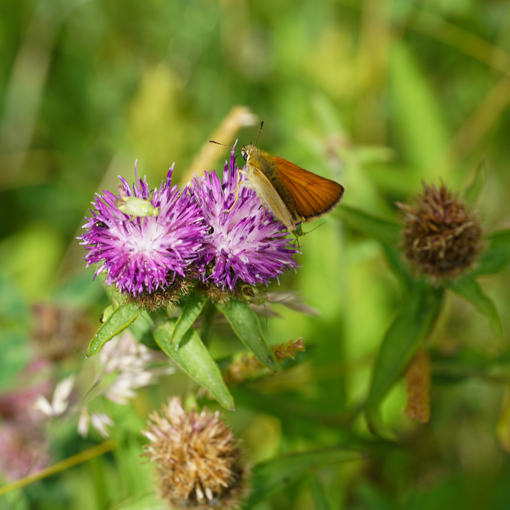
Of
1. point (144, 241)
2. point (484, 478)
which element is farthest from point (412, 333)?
point (484, 478)

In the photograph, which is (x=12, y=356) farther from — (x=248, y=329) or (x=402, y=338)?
(x=402, y=338)

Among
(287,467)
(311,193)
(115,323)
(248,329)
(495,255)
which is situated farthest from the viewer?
(495,255)

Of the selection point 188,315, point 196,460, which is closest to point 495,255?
point 188,315

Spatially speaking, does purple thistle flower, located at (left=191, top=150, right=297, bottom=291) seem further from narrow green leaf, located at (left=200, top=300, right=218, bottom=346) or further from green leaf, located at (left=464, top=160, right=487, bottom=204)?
green leaf, located at (left=464, top=160, right=487, bottom=204)

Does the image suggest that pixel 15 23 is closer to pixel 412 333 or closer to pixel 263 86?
pixel 263 86

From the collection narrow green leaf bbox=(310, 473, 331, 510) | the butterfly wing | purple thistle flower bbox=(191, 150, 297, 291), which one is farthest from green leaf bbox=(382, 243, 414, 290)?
narrow green leaf bbox=(310, 473, 331, 510)

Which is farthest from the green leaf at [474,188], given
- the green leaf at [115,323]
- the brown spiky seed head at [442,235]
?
the green leaf at [115,323]

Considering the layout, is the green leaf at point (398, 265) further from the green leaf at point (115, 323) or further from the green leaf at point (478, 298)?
the green leaf at point (115, 323)
